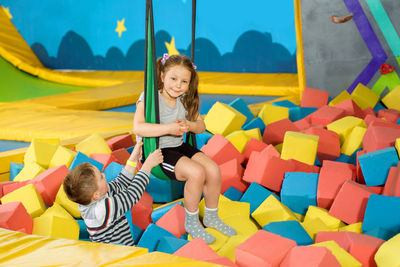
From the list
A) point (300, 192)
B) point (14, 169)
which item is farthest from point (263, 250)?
point (14, 169)

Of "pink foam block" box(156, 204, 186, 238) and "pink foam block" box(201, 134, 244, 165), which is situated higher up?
"pink foam block" box(201, 134, 244, 165)

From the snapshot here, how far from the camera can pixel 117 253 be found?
128 centimetres

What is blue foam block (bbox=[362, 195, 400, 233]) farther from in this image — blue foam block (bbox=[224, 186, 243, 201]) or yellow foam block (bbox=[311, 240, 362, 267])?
blue foam block (bbox=[224, 186, 243, 201])

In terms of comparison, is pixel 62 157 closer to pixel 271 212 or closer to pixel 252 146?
pixel 252 146

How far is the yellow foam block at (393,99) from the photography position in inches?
129

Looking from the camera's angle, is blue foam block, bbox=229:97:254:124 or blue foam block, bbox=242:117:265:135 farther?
blue foam block, bbox=229:97:254:124

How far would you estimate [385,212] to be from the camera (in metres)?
1.68

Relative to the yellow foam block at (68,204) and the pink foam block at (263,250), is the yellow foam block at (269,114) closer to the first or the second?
the yellow foam block at (68,204)

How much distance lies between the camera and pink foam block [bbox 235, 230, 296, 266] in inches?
56.1

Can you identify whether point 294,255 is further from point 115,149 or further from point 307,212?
point 115,149

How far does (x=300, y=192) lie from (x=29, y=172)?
1.28 meters

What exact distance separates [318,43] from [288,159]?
154 cm

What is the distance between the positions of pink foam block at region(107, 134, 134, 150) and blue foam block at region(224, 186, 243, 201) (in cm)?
78

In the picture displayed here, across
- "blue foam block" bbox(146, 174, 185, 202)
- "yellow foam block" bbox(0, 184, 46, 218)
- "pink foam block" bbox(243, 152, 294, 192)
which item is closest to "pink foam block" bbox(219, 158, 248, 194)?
"pink foam block" bbox(243, 152, 294, 192)
